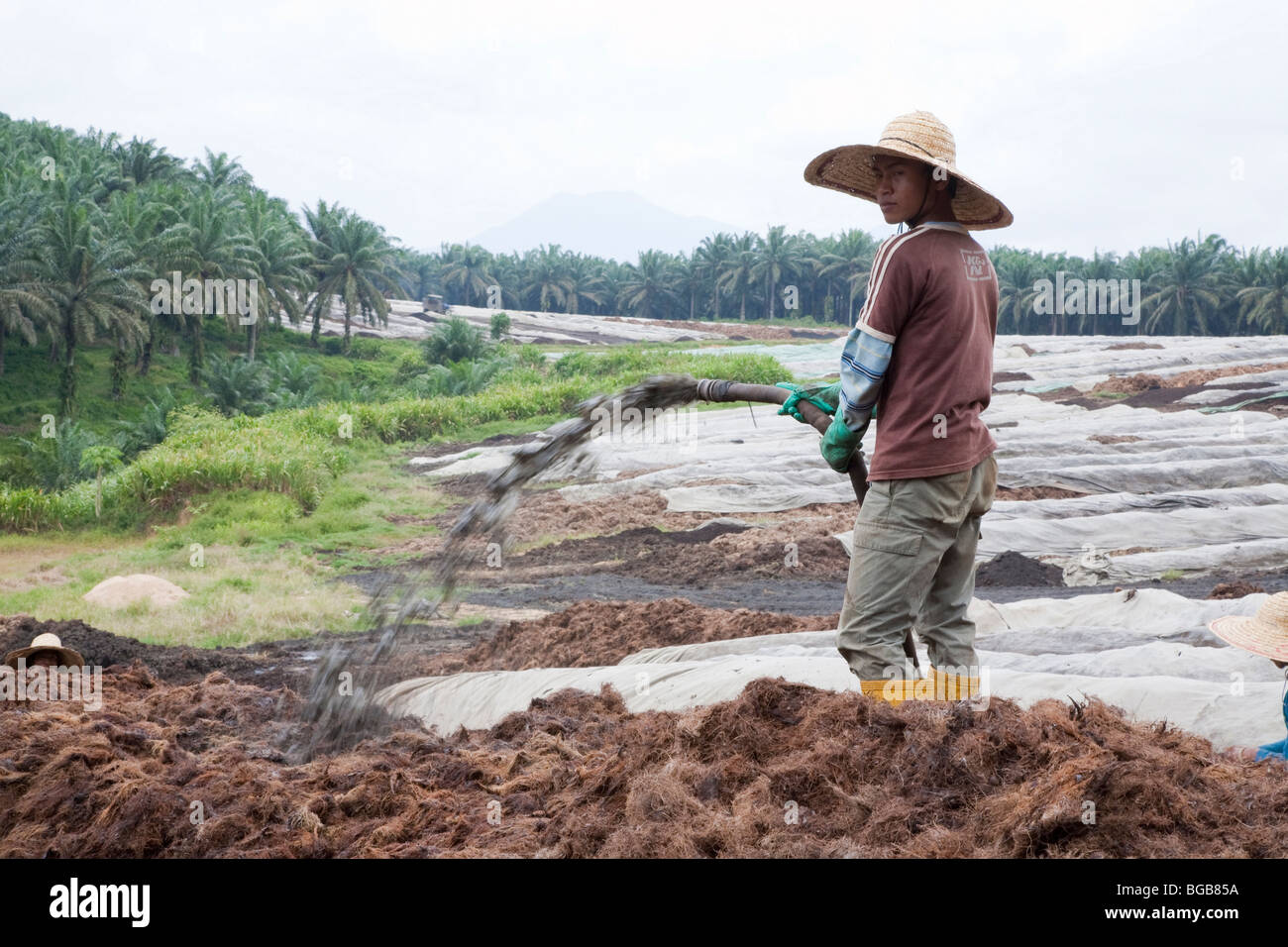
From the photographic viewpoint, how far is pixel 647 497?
11.8 metres

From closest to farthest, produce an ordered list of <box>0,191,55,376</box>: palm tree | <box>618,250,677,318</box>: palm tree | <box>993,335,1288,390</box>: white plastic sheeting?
1. <box>993,335,1288,390</box>: white plastic sheeting
2. <box>0,191,55,376</box>: palm tree
3. <box>618,250,677,318</box>: palm tree

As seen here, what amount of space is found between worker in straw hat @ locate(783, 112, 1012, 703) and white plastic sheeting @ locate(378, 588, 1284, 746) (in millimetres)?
890

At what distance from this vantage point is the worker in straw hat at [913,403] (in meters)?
2.62

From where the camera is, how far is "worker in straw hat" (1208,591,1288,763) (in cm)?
268

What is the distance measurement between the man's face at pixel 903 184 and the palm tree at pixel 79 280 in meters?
25.5

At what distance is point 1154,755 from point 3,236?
1061 inches

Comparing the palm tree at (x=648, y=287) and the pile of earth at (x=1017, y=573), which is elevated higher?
the palm tree at (x=648, y=287)

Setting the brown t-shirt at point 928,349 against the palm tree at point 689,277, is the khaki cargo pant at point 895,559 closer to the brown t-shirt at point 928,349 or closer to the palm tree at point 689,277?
the brown t-shirt at point 928,349

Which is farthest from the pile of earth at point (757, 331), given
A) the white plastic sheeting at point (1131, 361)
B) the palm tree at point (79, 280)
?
the palm tree at point (79, 280)

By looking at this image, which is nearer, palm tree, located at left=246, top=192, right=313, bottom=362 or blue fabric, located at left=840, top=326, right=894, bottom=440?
blue fabric, located at left=840, top=326, right=894, bottom=440

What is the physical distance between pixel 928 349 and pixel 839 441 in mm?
339

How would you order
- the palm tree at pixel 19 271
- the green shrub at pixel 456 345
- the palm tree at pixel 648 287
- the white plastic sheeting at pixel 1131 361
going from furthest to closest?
the palm tree at pixel 648 287, the green shrub at pixel 456 345, the palm tree at pixel 19 271, the white plastic sheeting at pixel 1131 361

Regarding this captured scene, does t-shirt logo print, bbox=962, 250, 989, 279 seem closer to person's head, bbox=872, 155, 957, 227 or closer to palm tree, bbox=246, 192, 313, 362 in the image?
person's head, bbox=872, 155, 957, 227

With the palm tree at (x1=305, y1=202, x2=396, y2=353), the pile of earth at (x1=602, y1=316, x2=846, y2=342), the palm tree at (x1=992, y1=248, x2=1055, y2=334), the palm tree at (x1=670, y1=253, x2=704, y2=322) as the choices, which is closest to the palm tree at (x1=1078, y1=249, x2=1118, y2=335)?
the palm tree at (x1=992, y1=248, x2=1055, y2=334)
